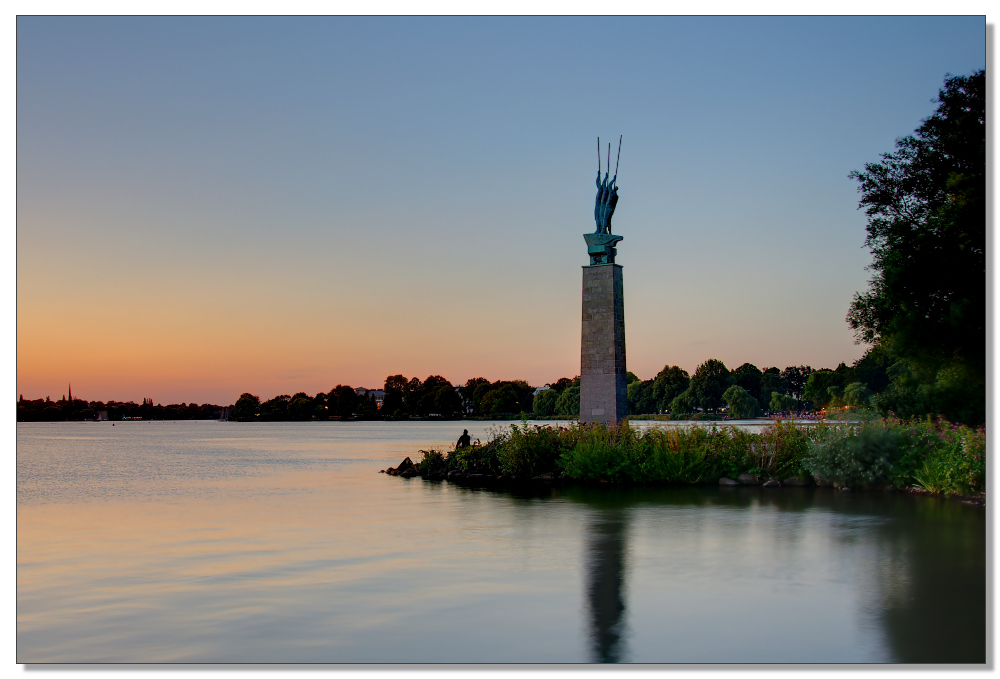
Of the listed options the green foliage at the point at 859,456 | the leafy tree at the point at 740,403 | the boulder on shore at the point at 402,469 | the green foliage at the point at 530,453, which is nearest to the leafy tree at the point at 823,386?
the leafy tree at the point at 740,403

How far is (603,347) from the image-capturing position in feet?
79.2

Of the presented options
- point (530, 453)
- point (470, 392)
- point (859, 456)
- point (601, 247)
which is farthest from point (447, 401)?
point (859, 456)

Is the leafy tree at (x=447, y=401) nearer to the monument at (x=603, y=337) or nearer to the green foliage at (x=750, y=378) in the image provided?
the green foliage at (x=750, y=378)

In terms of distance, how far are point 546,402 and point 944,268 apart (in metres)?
66.4

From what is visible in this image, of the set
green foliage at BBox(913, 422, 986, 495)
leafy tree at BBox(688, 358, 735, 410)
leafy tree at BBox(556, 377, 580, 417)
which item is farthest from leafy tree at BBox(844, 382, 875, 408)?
leafy tree at BBox(688, 358, 735, 410)

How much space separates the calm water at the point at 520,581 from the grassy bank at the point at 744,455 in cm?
71

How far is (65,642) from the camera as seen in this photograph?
7.28m

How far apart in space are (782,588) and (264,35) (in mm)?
7510

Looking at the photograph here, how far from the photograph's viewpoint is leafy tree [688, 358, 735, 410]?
289 ft

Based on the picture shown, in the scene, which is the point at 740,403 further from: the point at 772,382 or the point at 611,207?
the point at 611,207

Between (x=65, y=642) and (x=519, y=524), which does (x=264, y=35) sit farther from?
(x=519, y=524)

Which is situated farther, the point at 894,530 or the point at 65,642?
the point at 894,530

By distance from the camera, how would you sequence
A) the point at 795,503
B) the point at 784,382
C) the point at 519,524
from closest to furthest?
the point at 519,524
the point at 795,503
the point at 784,382
